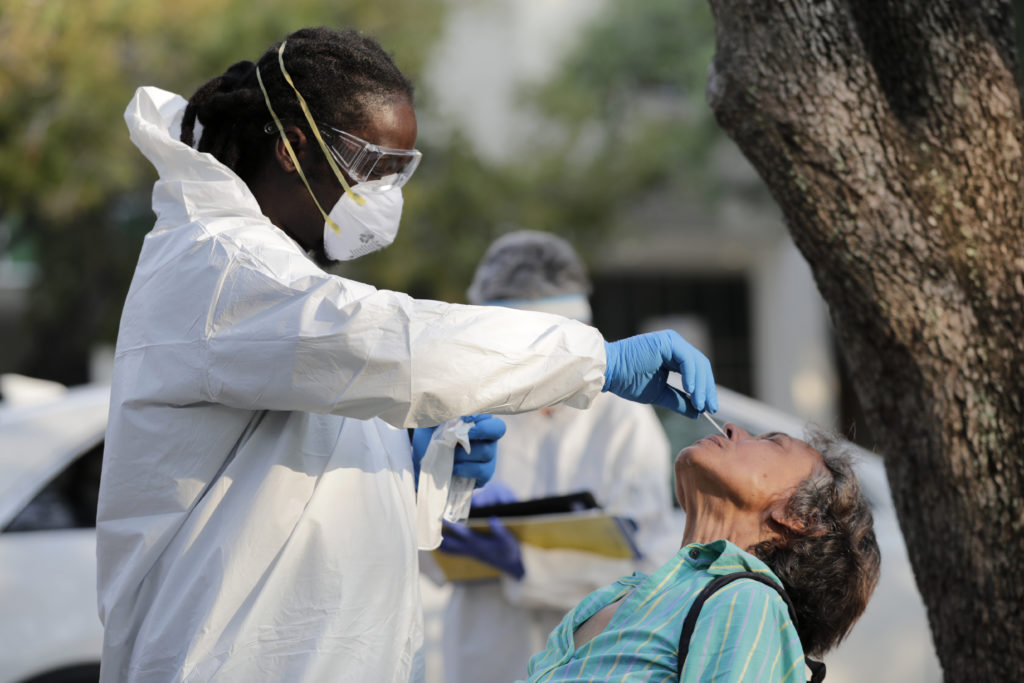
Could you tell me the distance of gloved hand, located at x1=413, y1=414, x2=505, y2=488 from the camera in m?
2.20

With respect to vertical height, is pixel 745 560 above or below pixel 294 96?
below

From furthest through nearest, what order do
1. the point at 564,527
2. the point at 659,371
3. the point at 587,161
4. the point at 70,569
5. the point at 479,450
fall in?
1. the point at 587,161
2. the point at 70,569
3. the point at 564,527
4. the point at 479,450
5. the point at 659,371

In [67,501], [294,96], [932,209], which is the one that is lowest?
[67,501]

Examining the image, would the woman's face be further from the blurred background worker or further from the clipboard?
the blurred background worker

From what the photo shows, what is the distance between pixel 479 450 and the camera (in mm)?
2236

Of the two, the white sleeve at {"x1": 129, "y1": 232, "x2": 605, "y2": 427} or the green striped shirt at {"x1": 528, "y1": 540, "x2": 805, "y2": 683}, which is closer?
the white sleeve at {"x1": 129, "y1": 232, "x2": 605, "y2": 427}

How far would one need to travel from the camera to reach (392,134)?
82.9 inches

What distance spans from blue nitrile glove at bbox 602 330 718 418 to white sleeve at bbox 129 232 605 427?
0.11 metres

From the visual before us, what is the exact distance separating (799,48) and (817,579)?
116 cm

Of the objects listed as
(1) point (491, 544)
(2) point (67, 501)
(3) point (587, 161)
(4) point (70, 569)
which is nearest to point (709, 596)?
(1) point (491, 544)

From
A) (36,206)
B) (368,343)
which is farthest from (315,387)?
(36,206)

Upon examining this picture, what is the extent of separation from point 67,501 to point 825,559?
3.02 m

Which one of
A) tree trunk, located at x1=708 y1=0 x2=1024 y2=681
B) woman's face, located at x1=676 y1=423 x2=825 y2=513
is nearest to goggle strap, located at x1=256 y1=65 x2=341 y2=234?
woman's face, located at x1=676 y1=423 x2=825 y2=513

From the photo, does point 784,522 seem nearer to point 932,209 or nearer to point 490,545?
point 932,209
